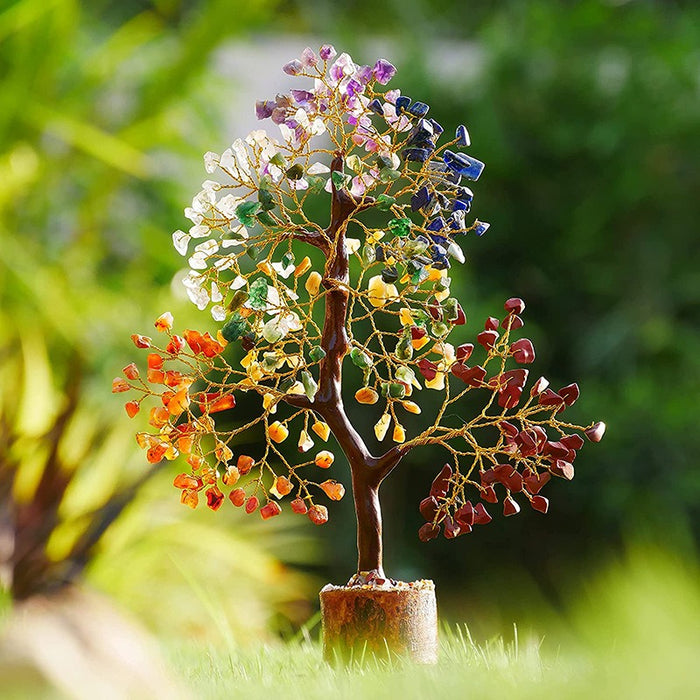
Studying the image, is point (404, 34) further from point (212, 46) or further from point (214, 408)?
point (214, 408)

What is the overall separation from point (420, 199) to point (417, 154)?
36 mm

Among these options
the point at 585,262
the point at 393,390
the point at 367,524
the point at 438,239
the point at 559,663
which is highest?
the point at 585,262

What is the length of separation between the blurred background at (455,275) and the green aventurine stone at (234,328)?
2.29 ft

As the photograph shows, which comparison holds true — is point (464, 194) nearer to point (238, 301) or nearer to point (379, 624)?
point (238, 301)

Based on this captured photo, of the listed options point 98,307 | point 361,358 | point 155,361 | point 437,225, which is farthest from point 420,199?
point 98,307

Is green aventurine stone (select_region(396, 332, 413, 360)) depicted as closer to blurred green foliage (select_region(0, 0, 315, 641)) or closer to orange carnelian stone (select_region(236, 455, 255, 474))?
orange carnelian stone (select_region(236, 455, 255, 474))

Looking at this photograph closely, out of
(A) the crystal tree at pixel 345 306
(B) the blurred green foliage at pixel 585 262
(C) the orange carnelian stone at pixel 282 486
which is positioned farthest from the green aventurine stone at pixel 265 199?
(B) the blurred green foliage at pixel 585 262

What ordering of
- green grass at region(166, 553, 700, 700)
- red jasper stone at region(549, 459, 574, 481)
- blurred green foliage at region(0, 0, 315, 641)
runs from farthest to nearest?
blurred green foliage at region(0, 0, 315, 641)
red jasper stone at region(549, 459, 574, 481)
green grass at region(166, 553, 700, 700)

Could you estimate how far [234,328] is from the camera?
27.6 inches

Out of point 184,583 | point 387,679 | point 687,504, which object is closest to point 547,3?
point 687,504

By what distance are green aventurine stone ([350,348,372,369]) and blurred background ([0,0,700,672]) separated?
737mm

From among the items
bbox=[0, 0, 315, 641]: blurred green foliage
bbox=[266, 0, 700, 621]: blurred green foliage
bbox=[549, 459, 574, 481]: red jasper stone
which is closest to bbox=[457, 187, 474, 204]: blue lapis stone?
bbox=[549, 459, 574, 481]: red jasper stone

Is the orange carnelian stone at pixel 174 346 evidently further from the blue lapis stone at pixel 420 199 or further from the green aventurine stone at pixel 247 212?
the blue lapis stone at pixel 420 199

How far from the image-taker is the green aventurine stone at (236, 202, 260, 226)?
68 centimetres
